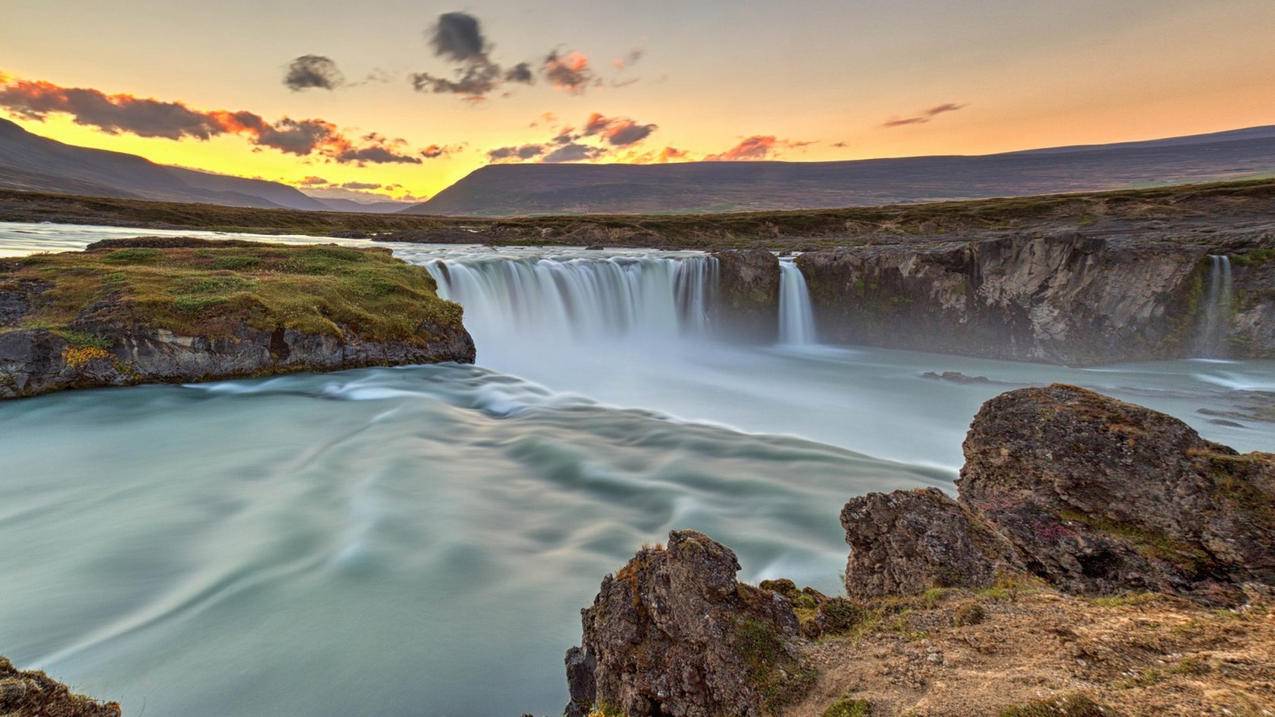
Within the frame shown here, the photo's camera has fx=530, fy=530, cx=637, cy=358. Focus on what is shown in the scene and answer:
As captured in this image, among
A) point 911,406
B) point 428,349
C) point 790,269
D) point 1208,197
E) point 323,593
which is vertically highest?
point 1208,197

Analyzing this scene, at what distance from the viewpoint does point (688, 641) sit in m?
3.22

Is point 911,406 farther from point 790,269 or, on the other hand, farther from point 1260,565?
point 1260,565

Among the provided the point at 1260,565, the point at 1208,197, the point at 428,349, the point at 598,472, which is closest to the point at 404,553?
the point at 598,472

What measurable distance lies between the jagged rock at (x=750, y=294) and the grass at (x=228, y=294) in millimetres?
14736

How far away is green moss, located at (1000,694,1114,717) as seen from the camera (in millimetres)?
2053

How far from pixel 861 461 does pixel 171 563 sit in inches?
478

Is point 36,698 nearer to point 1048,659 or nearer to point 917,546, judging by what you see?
point 1048,659

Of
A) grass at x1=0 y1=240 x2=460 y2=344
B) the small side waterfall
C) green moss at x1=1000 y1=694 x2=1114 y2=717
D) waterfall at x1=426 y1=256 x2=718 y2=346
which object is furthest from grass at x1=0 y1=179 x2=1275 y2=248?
green moss at x1=1000 y1=694 x2=1114 y2=717

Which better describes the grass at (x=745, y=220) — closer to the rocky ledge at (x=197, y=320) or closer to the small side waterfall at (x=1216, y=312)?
the small side waterfall at (x=1216, y=312)

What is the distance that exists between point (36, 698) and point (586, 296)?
88.1ft

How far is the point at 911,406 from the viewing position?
57.6 ft

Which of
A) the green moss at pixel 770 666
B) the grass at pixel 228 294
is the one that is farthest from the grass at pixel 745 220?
the green moss at pixel 770 666

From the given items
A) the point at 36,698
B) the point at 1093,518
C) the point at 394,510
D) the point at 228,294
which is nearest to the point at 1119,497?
the point at 1093,518

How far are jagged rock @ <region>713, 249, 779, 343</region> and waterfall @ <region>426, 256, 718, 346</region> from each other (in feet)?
3.04
